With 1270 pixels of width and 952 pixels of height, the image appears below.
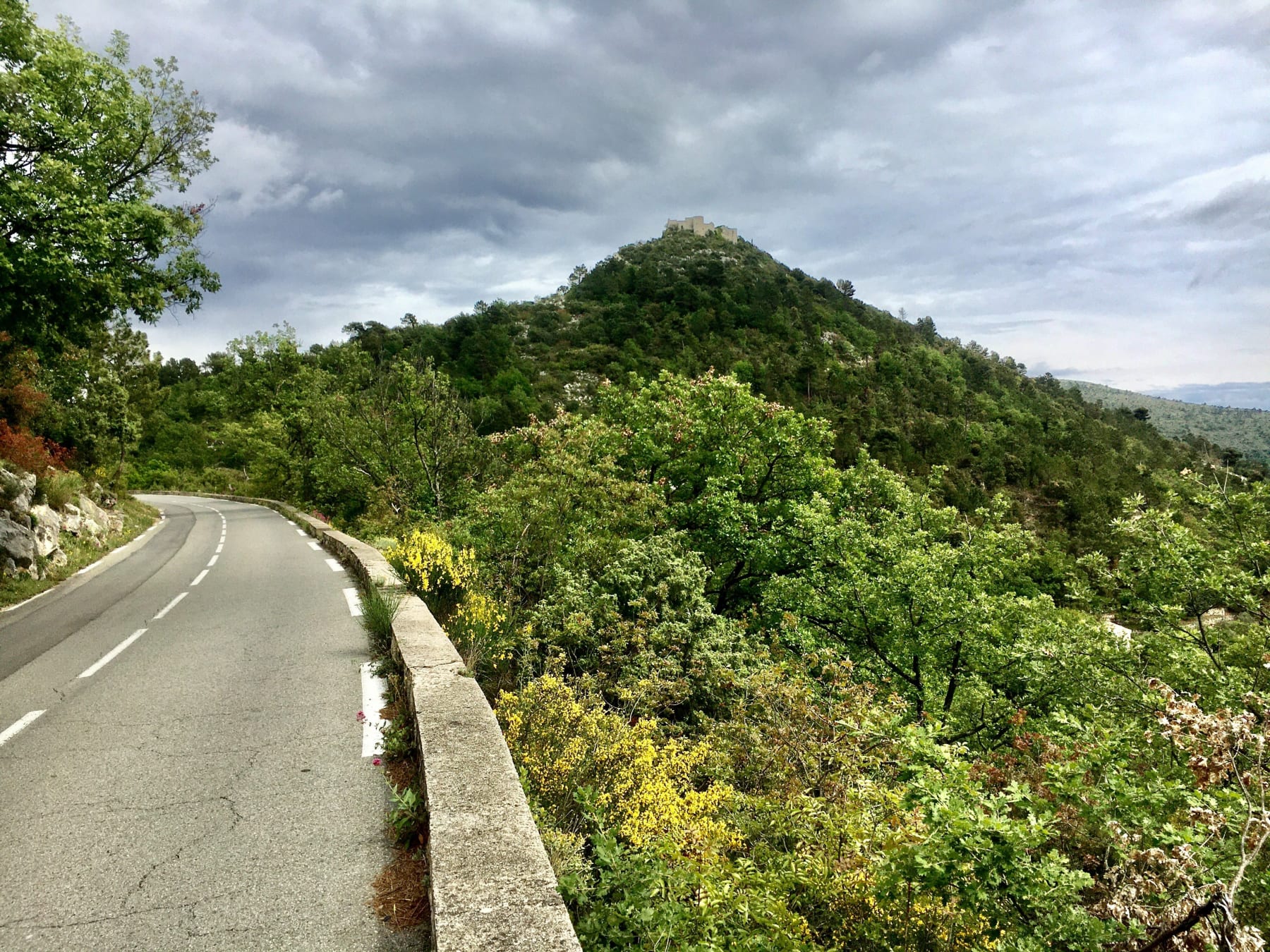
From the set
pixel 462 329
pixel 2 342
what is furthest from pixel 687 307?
pixel 2 342

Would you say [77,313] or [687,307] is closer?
[77,313]

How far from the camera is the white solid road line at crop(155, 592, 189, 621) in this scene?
31.1 ft

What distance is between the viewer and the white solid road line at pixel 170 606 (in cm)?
948

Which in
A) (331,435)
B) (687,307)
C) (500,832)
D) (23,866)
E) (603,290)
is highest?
(603,290)

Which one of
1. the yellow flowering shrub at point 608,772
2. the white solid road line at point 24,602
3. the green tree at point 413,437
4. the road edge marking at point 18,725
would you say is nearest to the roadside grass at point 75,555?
the white solid road line at point 24,602

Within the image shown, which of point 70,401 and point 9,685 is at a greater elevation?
point 70,401

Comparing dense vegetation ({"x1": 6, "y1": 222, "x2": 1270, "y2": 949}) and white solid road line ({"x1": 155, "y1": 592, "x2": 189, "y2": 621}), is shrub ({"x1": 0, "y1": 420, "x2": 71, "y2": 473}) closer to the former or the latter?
dense vegetation ({"x1": 6, "y1": 222, "x2": 1270, "y2": 949})

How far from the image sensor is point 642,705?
7.27 metres

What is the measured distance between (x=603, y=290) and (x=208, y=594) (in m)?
159

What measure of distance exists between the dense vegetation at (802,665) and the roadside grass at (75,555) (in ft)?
14.5

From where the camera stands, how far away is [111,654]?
24.3 feet

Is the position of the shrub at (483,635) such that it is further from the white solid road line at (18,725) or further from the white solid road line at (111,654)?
the white solid road line at (111,654)

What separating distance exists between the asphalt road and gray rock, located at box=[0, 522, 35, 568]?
5.14 m

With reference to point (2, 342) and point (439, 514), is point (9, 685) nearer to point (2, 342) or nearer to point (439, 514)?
point (439, 514)
